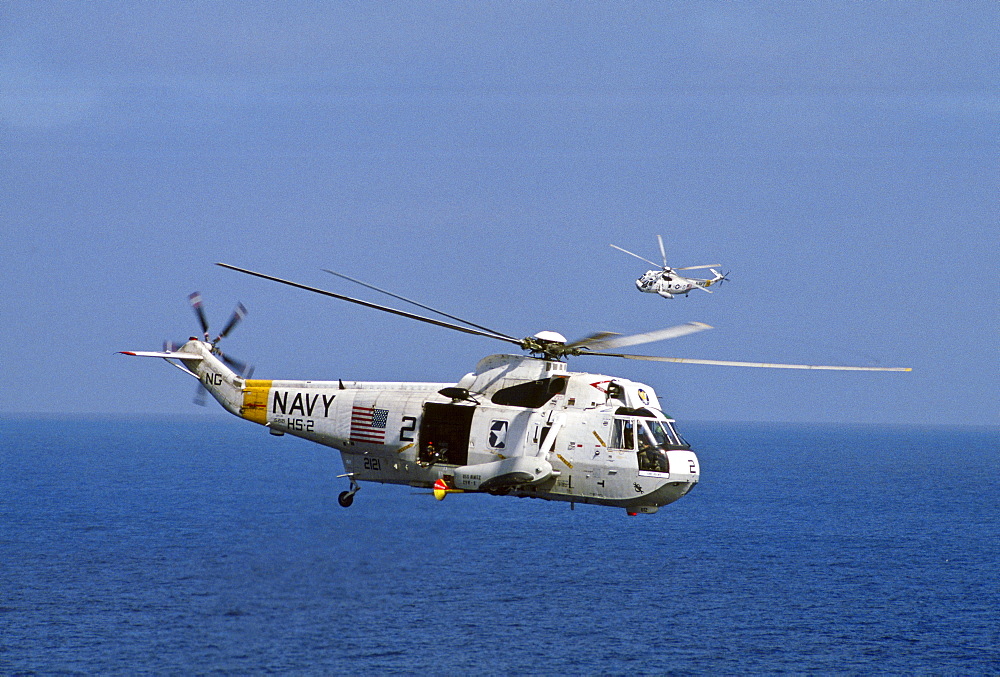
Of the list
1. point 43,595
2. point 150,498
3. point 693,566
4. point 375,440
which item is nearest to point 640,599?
point 693,566

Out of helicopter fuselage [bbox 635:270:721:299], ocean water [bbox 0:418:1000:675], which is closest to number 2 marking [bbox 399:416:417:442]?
ocean water [bbox 0:418:1000:675]

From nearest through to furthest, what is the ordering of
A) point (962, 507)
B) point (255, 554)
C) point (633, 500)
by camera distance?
point (633, 500) → point (255, 554) → point (962, 507)

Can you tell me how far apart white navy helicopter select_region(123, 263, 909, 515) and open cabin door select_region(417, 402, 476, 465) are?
0.12 ft

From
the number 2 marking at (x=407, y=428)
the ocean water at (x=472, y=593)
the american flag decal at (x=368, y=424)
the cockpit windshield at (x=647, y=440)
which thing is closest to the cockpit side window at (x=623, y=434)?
the cockpit windshield at (x=647, y=440)

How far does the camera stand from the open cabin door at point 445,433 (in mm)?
36438

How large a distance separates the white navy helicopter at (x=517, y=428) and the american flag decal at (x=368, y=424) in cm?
4

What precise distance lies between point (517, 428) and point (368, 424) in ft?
20.2

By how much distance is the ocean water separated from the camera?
78.0 meters

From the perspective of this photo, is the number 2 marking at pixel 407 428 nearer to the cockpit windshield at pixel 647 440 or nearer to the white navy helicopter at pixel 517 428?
the white navy helicopter at pixel 517 428

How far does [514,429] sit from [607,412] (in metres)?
3.27

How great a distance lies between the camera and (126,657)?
8088 centimetres

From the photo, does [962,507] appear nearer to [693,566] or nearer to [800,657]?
[693,566]

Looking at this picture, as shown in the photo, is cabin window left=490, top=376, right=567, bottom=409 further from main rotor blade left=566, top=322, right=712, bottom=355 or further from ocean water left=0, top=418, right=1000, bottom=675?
ocean water left=0, top=418, right=1000, bottom=675

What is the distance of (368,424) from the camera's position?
38.3 metres
